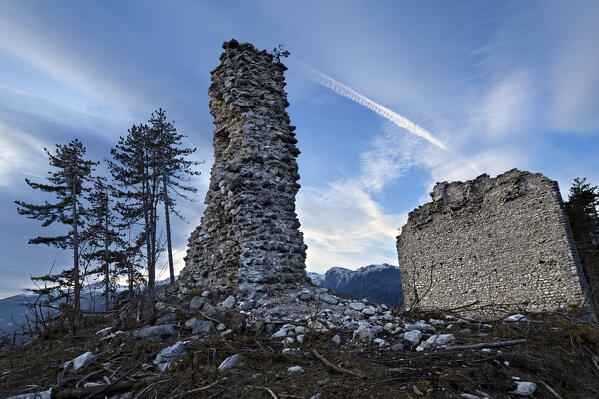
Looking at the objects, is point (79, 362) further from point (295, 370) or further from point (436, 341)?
point (436, 341)

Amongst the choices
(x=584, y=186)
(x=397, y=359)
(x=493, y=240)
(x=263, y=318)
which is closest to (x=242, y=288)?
(x=263, y=318)

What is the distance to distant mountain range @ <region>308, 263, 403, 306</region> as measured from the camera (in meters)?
43.7

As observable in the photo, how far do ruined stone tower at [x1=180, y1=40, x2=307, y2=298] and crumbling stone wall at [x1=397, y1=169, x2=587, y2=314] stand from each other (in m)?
5.53

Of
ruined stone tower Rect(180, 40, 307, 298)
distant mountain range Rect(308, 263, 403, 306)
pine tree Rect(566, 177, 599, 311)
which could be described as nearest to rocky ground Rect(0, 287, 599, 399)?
ruined stone tower Rect(180, 40, 307, 298)

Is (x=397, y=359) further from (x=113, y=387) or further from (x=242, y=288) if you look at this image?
(x=242, y=288)

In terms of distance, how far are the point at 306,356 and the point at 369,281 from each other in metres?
45.4

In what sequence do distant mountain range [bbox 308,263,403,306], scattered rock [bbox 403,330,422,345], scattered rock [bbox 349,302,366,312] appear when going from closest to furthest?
scattered rock [bbox 403,330,422,345] → scattered rock [bbox 349,302,366,312] → distant mountain range [bbox 308,263,403,306]

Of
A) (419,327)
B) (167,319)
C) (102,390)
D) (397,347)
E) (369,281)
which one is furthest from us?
(369,281)

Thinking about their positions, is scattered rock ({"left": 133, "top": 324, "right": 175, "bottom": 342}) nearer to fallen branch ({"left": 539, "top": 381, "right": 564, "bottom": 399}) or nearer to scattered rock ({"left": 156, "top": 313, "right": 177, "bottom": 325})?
scattered rock ({"left": 156, "top": 313, "right": 177, "bottom": 325})

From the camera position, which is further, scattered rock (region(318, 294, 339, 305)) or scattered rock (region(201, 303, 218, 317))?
scattered rock (region(318, 294, 339, 305))

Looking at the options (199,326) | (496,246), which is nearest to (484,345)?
(199,326)

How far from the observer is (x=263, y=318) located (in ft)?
16.7

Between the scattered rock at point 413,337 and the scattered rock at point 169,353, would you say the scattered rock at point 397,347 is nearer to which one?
the scattered rock at point 413,337

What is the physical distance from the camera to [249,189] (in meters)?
6.93
